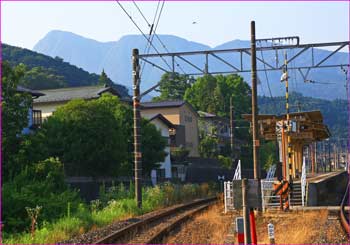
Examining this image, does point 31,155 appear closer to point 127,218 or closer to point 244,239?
point 127,218

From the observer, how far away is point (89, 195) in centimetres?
2722

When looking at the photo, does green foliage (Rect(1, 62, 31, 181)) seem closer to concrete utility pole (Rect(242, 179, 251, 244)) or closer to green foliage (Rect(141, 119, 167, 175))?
green foliage (Rect(141, 119, 167, 175))

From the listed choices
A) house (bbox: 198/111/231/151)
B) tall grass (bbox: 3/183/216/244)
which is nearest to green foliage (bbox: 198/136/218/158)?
house (bbox: 198/111/231/151)

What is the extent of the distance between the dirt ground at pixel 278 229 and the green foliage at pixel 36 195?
4.76 meters

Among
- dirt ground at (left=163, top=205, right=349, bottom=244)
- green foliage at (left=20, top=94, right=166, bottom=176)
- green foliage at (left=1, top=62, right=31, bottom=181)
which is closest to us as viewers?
dirt ground at (left=163, top=205, right=349, bottom=244)

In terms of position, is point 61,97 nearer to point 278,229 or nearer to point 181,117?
point 181,117

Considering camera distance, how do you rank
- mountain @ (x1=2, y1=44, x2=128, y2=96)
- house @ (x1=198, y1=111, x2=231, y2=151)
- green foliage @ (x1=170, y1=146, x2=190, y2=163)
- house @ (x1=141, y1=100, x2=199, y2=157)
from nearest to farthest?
green foliage @ (x1=170, y1=146, x2=190, y2=163) < house @ (x1=141, y1=100, x2=199, y2=157) < house @ (x1=198, y1=111, x2=231, y2=151) < mountain @ (x1=2, y1=44, x2=128, y2=96)

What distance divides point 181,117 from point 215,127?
328 inches

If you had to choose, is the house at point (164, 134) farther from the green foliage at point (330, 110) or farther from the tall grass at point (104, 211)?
the green foliage at point (330, 110)

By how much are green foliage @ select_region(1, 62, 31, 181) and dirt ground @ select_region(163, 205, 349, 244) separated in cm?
788

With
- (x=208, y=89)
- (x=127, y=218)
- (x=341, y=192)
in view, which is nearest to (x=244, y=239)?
(x=127, y=218)

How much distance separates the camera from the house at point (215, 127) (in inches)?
2499

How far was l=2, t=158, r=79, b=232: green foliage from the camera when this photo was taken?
17.7 m

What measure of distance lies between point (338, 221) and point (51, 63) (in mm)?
96971
